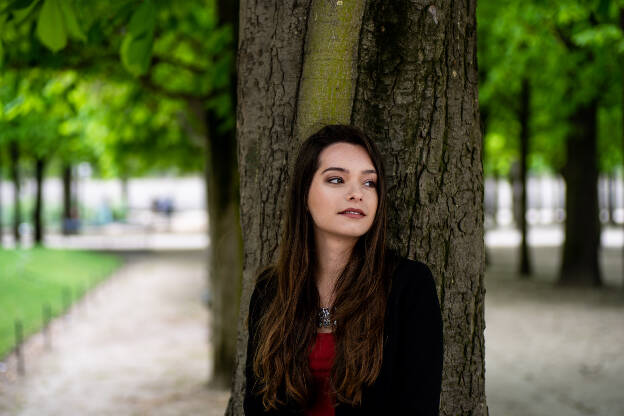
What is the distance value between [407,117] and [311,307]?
0.81 metres

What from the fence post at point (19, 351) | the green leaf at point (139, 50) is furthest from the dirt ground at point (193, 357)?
the green leaf at point (139, 50)

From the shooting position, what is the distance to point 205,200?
1532 cm

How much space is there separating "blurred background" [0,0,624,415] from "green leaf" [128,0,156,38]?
0.01 metres

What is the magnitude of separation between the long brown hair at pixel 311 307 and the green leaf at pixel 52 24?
177 centimetres

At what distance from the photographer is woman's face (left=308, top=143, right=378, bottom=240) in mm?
2332

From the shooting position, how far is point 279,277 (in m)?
2.45

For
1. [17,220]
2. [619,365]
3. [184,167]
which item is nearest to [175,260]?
[184,167]

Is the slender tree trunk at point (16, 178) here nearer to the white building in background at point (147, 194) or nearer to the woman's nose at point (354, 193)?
the white building in background at point (147, 194)

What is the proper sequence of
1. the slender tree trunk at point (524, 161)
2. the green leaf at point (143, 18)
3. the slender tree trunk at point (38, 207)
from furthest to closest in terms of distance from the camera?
the slender tree trunk at point (38, 207)
the slender tree trunk at point (524, 161)
the green leaf at point (143, 18)

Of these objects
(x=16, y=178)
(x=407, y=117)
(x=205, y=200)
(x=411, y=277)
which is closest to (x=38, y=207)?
(x=16, y=178)

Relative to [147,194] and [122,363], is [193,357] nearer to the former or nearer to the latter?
[122,363]

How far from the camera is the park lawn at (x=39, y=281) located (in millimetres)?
13117

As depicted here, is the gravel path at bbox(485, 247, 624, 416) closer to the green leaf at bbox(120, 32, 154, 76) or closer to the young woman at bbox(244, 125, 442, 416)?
the green leaf at bbox(120, 32, 154, 76)

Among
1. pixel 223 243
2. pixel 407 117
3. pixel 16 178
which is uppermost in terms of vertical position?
pixel 16 178
